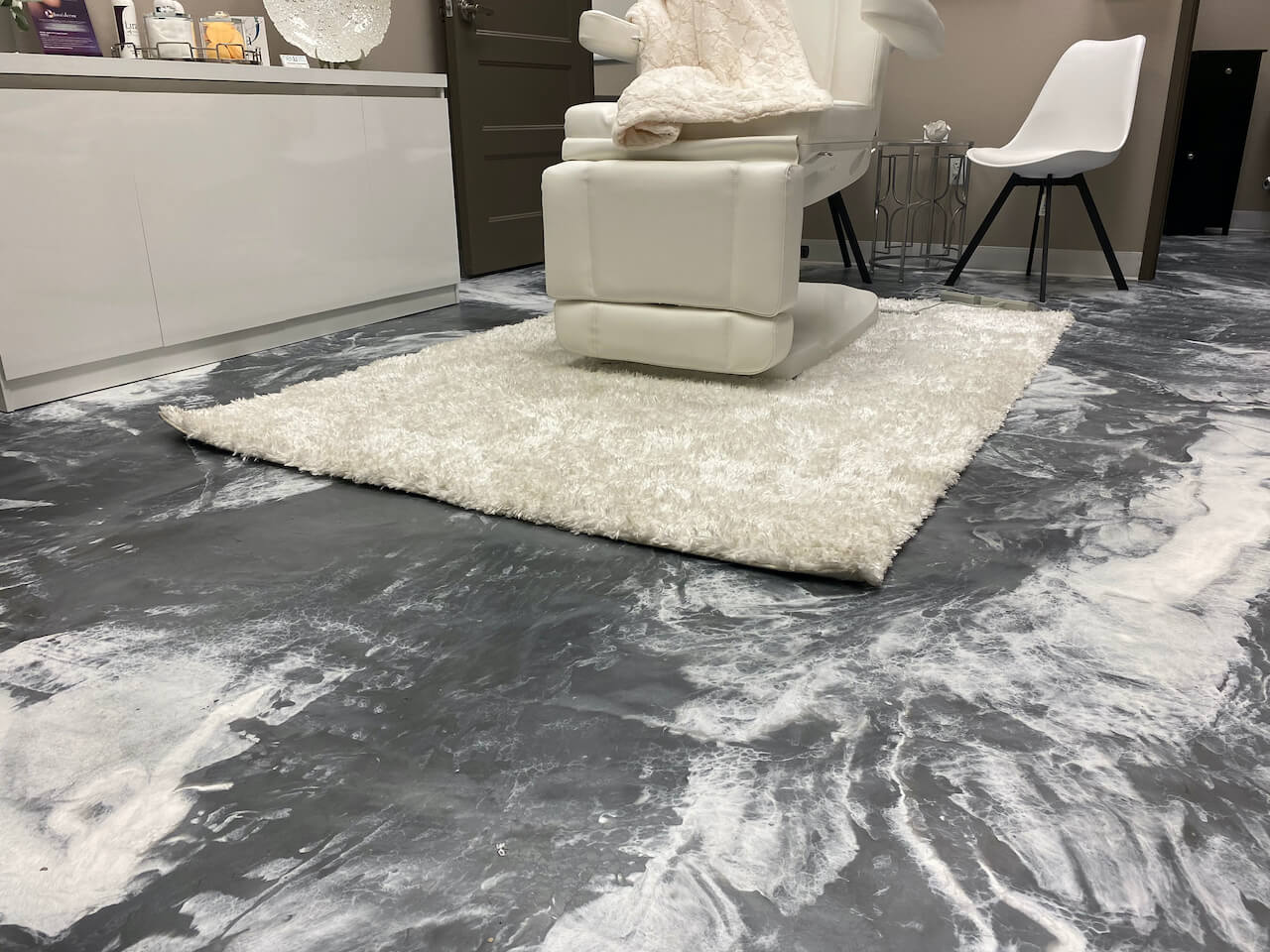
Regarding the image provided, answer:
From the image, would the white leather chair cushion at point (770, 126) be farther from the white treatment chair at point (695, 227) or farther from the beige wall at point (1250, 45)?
the beige wall at point (1250, 45)

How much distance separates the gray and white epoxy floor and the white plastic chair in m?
1.82

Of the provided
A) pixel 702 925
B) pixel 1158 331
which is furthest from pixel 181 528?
pixel 1158 331

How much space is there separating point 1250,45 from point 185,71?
5.48 meters

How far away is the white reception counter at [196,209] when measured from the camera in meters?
1.90

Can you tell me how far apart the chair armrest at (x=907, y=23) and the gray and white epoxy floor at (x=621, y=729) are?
129 centimetres

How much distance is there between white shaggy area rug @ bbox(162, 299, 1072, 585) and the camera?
126cm

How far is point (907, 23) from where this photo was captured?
2178mm

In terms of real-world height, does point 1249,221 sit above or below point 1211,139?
below

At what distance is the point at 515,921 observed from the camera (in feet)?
2.18

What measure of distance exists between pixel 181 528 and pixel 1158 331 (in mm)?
2549

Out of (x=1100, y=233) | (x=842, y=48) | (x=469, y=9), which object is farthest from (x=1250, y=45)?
(x=469, y=9)

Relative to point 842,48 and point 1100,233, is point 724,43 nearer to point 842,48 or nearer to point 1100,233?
point 842,48

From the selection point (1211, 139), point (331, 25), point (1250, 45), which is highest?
point (1250, 45)

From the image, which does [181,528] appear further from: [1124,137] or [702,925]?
[1124,137]
